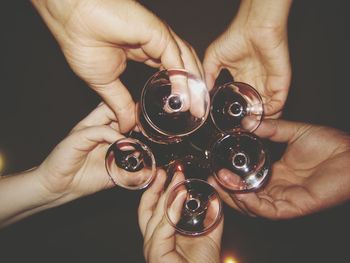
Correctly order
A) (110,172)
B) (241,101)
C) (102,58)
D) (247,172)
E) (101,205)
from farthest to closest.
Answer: (101,205) → (241,101) → (247,172) → (110,172) → (102,58)

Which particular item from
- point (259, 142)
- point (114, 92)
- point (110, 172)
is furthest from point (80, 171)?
point (259, 142)

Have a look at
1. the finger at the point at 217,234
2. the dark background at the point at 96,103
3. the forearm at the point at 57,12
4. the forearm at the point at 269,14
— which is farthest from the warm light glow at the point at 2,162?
the forearm at the point at 269,14

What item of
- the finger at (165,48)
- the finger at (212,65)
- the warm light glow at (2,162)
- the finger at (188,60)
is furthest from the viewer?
the warm light glow at (2,162)

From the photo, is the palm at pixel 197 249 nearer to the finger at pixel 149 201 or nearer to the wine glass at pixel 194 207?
the wine glass at pixel 194 207

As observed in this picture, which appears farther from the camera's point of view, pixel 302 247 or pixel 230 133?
pixel 302 247

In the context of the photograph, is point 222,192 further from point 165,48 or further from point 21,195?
point 21,195

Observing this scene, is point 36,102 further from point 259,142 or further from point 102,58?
point 259,142
